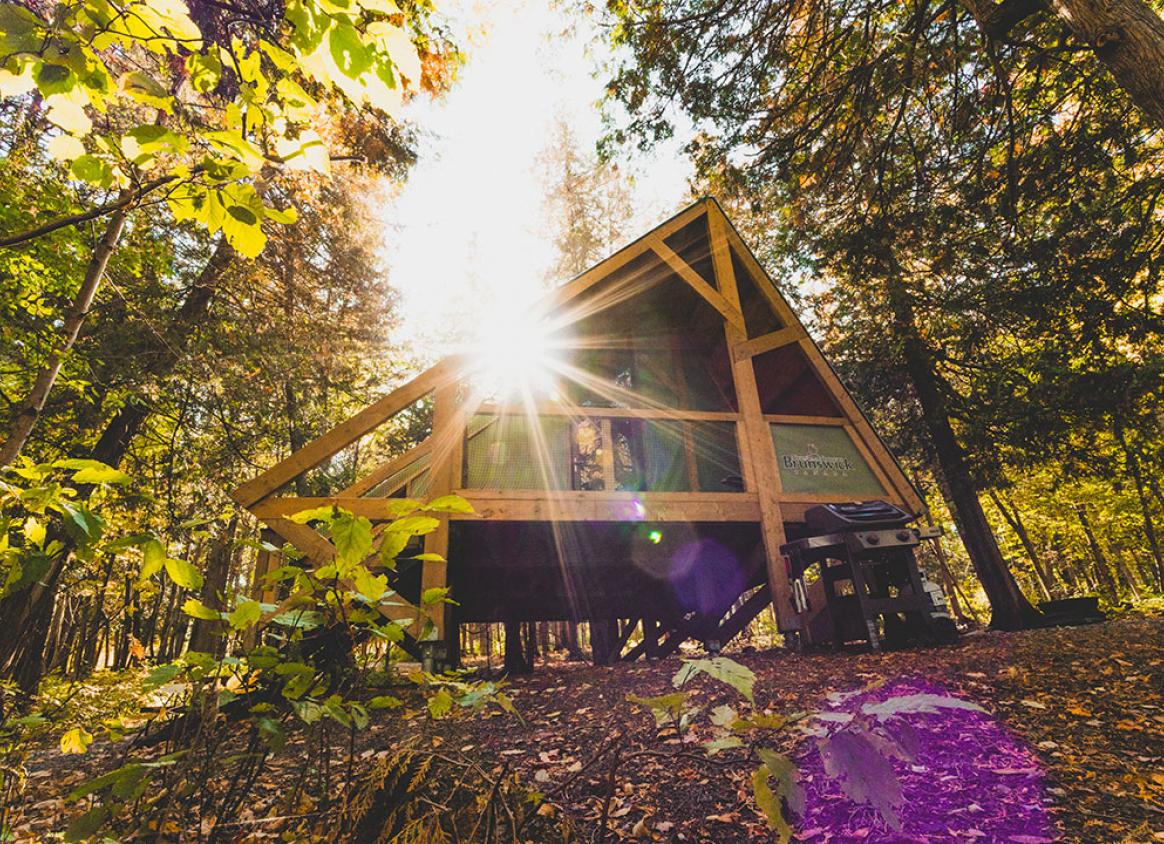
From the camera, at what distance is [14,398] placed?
9.36m

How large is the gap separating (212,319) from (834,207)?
11658 millimetres

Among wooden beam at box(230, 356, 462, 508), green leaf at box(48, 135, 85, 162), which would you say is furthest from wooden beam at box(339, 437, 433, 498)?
green leaf at box(48, 135, 85, 162)

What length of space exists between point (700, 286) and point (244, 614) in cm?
828

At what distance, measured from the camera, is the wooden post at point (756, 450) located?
691 centimetres

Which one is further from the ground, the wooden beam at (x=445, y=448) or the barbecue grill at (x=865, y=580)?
the wooden beam at (x=445, y=448)

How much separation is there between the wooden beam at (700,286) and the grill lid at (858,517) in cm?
317

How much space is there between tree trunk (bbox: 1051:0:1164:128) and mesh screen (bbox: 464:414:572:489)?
612 cm

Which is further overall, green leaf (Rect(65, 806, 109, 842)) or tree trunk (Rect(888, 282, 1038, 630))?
tree trunk (Rect(888, 282, 1038, 630))

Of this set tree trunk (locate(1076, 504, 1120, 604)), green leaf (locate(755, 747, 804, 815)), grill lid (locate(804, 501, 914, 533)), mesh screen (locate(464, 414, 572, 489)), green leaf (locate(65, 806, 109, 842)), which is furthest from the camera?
tree trunk (locate(1076, 504, 1120, 604))

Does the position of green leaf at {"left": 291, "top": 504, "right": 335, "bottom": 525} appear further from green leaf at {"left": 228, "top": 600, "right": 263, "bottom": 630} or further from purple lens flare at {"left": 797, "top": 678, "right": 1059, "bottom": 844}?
purple lens flare at {"left": 797, "top": 678, "right": 1059, "bottom": 844}

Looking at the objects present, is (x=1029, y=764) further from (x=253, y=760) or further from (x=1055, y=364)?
(x=1055, y=364)

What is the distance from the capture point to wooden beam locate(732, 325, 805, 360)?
8.46 meters

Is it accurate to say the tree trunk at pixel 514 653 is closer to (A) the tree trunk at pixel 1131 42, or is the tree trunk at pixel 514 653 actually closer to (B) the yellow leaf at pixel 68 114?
(B) the yellow leaf at pixel 68 114

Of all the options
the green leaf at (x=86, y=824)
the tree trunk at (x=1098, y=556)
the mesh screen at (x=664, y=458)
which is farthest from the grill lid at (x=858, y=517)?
the tree trunk at (x=1098, y=556)
